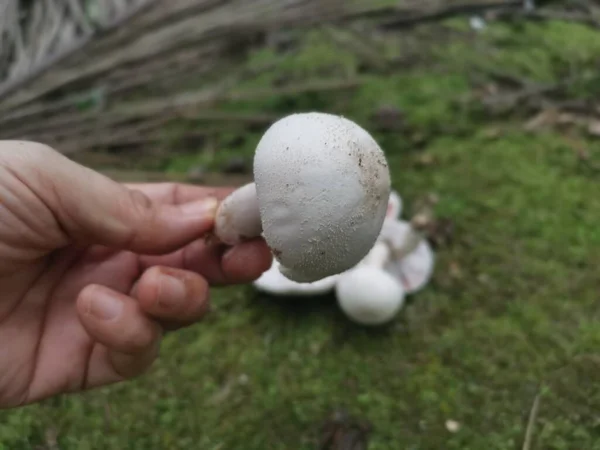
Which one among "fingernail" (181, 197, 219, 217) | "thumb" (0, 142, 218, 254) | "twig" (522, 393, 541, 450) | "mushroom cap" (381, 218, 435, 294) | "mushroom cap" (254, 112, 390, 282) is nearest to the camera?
"mushroom cap" (254, 112, 390, 282)

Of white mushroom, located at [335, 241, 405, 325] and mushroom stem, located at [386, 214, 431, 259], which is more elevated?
white mushroom, located at [335, 241, 405, 325]

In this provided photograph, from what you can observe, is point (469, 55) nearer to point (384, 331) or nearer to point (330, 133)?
point (384, 331)

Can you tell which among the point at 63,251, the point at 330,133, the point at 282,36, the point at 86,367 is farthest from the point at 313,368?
the point at 282,36

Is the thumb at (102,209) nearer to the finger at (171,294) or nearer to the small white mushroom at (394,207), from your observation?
the finger at (171,294)

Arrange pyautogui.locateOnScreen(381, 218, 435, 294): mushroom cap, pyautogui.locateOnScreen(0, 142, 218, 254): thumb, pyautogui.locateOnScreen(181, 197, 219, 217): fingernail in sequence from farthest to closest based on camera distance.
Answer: pyautogui.locateOnScreen(381, 218, 435, 294): mushroom cap < pyautogui.locateOnScreen(181, 197, 219, 217): fingernail < pyautogui.locateOnScreen(0, 142, 218, 254): thumb

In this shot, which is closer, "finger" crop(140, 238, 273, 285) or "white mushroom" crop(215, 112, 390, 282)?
"white mushroom" crop(215, 112, 390, 282)

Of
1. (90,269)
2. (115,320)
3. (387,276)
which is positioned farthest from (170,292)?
(387,276)

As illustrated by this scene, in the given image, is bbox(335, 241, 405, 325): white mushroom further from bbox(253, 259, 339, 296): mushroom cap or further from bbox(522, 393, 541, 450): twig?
bbox(522, 393, 541, 450): twig

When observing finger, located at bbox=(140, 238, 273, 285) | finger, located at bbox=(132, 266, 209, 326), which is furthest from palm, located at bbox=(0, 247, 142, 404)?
finger, located at bbox=(132, 266, 209, 326)

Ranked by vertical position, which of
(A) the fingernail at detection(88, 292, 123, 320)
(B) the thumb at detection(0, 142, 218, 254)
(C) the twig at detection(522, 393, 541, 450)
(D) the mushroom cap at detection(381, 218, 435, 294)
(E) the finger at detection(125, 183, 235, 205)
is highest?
(B) the thumb at detection(0, 142, 218, 254)
